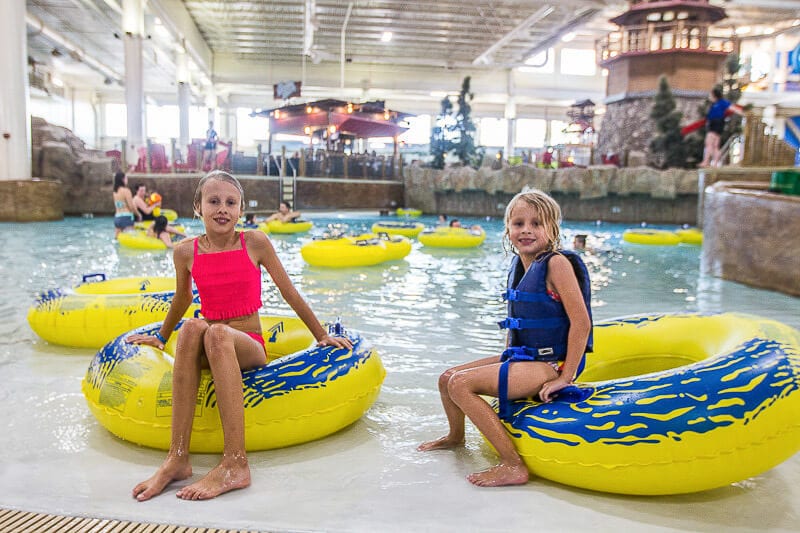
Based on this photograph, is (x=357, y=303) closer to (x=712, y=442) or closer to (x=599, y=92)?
(x=712, y=442)

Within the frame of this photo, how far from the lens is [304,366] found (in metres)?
2.56

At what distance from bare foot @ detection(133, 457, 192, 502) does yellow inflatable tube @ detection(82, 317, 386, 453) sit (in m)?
0.22

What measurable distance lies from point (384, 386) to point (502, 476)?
4.19 ft

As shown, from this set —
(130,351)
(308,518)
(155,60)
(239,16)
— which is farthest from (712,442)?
(155,60)

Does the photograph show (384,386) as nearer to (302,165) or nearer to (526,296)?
(526,296)

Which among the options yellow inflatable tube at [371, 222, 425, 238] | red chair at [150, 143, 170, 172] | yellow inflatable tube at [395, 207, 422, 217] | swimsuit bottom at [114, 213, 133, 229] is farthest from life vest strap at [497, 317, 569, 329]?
red chair at [150, 143, 170, 172]

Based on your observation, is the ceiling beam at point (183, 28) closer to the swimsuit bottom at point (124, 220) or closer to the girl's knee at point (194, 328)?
the swimsuit bottom at point (124, 220)

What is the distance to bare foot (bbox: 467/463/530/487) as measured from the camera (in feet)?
7.18

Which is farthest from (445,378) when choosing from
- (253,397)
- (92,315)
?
(92,315)

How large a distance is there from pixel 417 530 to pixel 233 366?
815mm

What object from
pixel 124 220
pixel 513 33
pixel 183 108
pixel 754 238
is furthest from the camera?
pixel 183 108

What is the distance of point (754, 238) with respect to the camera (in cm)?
650

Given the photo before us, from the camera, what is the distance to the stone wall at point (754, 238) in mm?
6004

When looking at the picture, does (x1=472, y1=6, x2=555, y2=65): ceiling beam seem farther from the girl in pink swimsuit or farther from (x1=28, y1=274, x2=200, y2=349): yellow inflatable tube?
the girl in pink swimsuit
